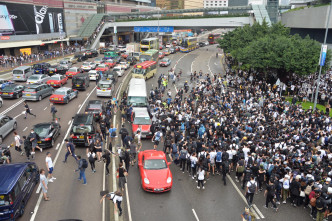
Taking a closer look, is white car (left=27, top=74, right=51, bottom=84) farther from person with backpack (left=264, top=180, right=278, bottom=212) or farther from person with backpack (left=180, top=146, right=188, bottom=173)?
person with backpack (left=264, top=180, right=278, bottom=212)

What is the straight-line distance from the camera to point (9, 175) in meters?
11.6

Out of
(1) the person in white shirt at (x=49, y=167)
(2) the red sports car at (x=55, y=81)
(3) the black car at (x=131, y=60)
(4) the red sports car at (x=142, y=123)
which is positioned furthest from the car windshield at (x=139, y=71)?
(1) the person in white shirt at (x=49, y=167)

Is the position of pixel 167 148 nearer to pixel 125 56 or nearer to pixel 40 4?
pixel 125 56

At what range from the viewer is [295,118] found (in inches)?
855

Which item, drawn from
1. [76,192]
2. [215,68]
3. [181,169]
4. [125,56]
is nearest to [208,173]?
[181,169]

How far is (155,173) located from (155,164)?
60cm

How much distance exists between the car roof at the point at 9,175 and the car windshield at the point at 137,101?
13716 mm

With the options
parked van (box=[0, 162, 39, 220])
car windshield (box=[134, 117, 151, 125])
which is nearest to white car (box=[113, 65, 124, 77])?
car windshield (box=[134, 117, 151, 125])

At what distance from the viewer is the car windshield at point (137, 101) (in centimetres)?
2576

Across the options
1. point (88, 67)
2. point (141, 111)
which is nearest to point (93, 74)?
point (88, 67)

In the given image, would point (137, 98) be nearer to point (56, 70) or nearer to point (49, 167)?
point (49, 167)

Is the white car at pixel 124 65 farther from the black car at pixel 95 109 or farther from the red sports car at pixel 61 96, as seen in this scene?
the black car at pixel 95 109

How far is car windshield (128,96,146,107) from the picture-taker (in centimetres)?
2576

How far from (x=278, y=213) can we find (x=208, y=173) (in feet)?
13.1
